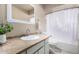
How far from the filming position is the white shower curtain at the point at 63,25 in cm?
151

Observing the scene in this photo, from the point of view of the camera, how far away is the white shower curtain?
1.51 meters

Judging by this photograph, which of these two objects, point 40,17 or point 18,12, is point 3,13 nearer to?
point 18,12

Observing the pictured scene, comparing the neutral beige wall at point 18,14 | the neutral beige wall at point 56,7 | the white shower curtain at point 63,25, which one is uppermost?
the neutral beige wall at point 56,7

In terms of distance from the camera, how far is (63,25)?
4.99ft

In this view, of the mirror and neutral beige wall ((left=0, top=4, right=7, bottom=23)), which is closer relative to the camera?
neutral beige wall ((left=0, top=4, right=7, bottom=23))

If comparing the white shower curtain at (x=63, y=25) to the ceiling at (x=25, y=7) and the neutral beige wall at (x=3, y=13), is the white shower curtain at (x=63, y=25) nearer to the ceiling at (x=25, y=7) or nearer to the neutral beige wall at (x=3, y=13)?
the ceiling at (x=25, y=7)

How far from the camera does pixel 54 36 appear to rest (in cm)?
155

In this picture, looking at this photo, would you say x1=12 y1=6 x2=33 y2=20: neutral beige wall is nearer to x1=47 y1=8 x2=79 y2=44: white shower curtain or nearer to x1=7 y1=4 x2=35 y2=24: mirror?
x1=7 y1=4 x2=35 y2=24: mirror

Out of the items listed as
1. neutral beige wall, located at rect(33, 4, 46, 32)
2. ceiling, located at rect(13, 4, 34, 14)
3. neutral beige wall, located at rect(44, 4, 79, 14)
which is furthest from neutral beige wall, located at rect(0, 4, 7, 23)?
neutral beige wall, located at rect(44, 4, 79, 14)

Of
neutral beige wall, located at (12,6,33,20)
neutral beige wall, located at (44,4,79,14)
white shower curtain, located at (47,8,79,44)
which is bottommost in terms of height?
white shower curtain, located at (47,8,79,44)

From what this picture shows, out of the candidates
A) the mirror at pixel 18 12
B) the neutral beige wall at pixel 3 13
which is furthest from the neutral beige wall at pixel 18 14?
the neutral beige wall at pixel 3 13
